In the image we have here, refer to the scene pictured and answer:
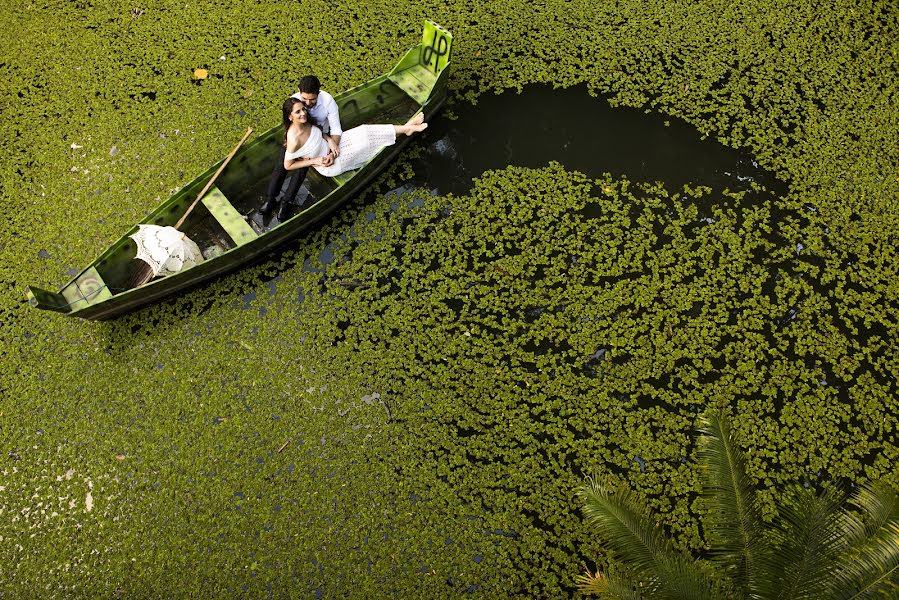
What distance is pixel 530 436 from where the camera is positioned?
156 inches

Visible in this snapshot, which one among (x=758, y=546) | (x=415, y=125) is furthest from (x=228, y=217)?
(x=758, y=546)

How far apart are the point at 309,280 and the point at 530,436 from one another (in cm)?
188

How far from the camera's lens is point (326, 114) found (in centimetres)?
428

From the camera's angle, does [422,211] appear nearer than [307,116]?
No

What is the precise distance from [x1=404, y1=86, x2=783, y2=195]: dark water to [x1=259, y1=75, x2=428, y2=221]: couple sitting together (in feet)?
1.46

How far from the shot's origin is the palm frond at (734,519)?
2654mm

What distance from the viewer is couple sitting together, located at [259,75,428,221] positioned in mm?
4062

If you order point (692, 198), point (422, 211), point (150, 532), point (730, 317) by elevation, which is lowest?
point (730, 317)

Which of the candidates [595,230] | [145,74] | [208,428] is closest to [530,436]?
[595,230]

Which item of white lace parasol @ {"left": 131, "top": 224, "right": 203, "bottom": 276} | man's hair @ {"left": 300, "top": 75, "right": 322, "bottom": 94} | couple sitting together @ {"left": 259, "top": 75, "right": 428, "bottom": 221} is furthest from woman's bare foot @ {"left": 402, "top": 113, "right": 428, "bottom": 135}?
white lace parasol @ {"left": 131, "top": 224, "right": 203, "bottom": 276}

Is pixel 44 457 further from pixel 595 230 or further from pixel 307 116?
pixel 595 230

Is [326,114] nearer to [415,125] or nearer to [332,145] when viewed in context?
[332,145]

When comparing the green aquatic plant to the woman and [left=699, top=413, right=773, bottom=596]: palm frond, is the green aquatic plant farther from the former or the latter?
the woman

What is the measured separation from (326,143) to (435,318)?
1.44 meters
